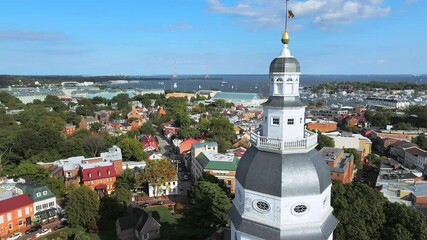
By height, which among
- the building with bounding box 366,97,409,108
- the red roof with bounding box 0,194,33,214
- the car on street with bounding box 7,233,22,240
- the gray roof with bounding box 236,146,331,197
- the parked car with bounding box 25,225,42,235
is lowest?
the parked car with bounding box 25,225,42,235

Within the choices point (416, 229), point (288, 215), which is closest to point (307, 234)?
point (288, 215)

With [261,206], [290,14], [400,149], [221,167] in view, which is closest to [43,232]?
[221,167]

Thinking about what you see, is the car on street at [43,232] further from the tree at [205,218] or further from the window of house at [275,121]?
the window of house at [275,121]

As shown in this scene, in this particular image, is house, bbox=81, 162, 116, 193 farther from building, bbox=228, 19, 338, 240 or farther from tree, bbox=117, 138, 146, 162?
building, bbox=228, 19, 338, 240

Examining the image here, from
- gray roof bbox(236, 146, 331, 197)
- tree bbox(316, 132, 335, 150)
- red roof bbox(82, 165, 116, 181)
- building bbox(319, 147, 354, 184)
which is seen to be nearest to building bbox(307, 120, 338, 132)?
tree bbox(316, 132, 335, 150)

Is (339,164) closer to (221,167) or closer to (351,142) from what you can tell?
(351,142)

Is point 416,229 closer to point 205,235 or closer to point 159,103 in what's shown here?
point 205,235

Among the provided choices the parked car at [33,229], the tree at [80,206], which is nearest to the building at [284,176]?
the tree at [80,206]
